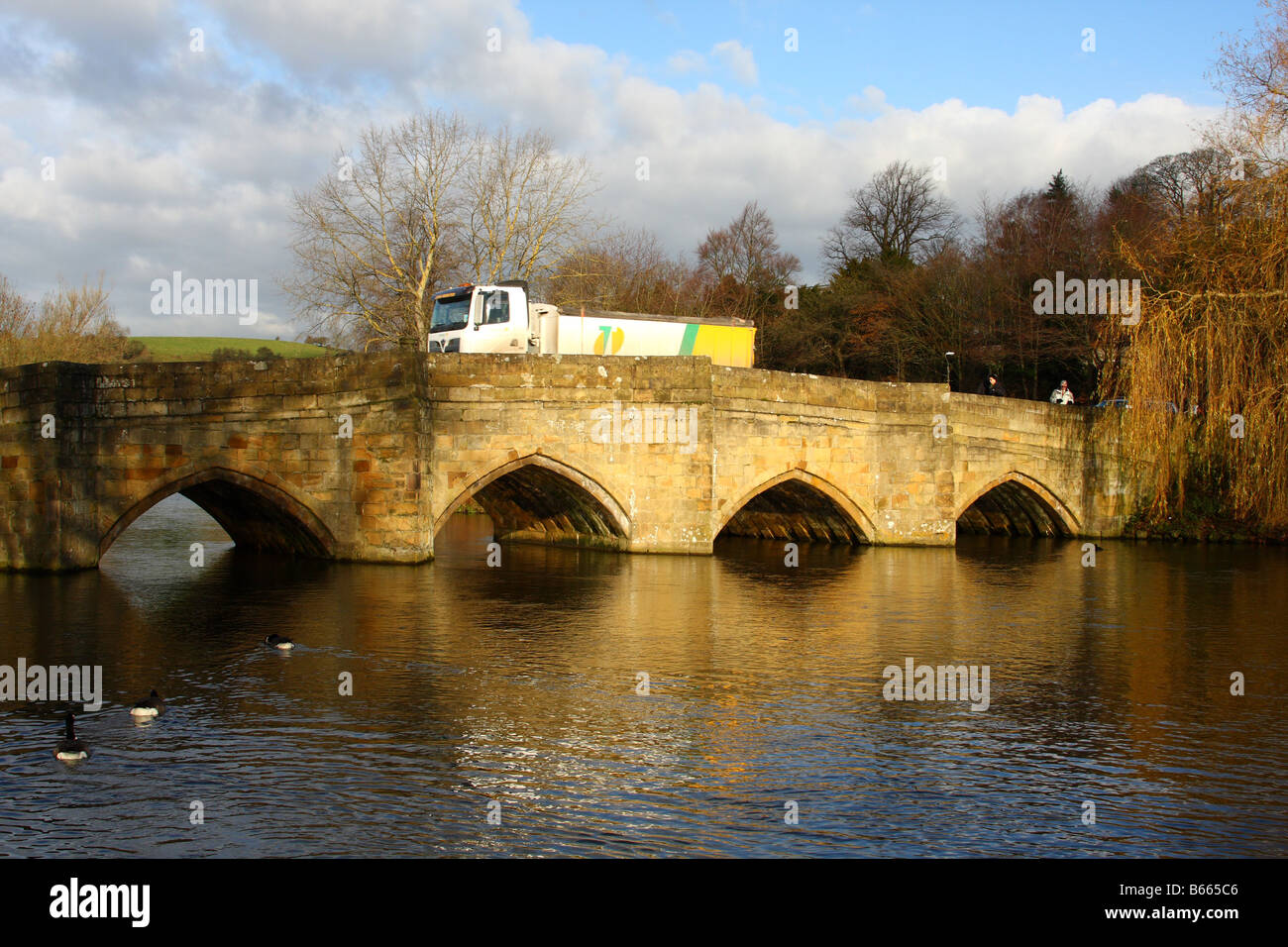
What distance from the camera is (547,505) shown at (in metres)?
22.5

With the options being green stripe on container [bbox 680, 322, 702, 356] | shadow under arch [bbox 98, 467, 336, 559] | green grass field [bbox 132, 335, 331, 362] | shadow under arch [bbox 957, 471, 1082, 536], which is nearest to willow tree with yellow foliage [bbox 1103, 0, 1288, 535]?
shadow under arch [bbox 957, 471, 1082, 536]

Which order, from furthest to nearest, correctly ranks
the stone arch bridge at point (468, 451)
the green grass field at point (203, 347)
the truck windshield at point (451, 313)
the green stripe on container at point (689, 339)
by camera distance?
the green grass field at point (203, 347), the green stripe on container at point (689, 339), the truck windshield at point (451, 313), the stone arch bridge at point (468, 451)

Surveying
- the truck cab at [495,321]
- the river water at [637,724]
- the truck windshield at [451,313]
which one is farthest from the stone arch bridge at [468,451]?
the truck windshield at [451,313]

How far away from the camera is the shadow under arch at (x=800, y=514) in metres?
22.2

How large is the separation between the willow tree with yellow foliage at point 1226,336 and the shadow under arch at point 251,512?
16498 millimetres

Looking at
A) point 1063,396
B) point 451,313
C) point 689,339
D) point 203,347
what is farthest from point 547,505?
point 203,347

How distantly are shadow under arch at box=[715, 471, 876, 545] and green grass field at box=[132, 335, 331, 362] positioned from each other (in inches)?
1422

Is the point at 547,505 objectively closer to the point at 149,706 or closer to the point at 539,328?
the point at 539,328

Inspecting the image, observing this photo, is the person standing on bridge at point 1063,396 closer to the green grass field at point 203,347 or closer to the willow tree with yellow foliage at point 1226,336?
the willow tree with yellow foliage at point 1226,336

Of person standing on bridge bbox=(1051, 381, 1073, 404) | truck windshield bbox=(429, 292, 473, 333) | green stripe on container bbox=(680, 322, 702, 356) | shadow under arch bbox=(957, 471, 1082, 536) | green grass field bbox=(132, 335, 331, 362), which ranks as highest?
green grass field bbox=(132, 335, 331, 362)

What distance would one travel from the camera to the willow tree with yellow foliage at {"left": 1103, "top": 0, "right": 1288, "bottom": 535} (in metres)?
20.6

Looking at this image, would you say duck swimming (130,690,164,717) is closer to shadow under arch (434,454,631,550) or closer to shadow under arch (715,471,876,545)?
shadow under arch (434,454,631,550)

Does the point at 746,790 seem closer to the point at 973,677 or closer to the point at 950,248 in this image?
the point at 973,677
